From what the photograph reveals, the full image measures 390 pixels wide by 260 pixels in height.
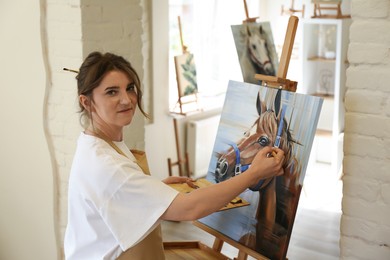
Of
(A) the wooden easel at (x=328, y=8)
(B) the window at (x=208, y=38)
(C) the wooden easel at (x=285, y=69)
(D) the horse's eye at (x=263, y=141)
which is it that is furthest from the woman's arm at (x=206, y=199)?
(A) the wooden easel at (x=328, y=8)

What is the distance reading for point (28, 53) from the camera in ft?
8.52

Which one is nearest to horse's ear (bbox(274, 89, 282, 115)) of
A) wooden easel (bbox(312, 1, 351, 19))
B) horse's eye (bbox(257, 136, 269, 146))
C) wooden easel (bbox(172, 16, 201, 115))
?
horse's eye (bbox(257, 136, 269, 146))

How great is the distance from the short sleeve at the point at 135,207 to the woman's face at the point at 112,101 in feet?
0.75

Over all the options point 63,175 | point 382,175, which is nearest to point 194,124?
point 63,175

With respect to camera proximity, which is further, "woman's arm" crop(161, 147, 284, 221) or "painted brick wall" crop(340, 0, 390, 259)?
"painted brick wall" crop(340, 0, 390, 259)

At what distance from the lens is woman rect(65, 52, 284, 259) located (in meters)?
1.55

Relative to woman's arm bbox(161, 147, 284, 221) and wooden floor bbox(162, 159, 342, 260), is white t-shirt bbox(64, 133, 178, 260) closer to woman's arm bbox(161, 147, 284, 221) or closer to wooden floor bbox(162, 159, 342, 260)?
woman's arm bbox(161, 147, 284, 221)

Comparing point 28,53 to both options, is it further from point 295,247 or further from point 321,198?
point 321,198

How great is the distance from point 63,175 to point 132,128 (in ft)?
1.37

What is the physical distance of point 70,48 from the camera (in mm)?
2488

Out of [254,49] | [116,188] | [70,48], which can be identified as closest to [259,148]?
[116,188]

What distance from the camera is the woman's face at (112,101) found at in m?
1.68

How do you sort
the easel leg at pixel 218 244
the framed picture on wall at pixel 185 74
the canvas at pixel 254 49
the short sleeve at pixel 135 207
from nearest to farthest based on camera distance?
the short sleeve at pixel 135 207 < the easel leg at pixel 218 244 < the canvas at pixel 254 49 < the framed picture on wall at pixel 185 74

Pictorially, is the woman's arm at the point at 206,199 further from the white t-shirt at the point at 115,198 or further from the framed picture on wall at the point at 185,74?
the framed picture on wall at the point at 185,74
